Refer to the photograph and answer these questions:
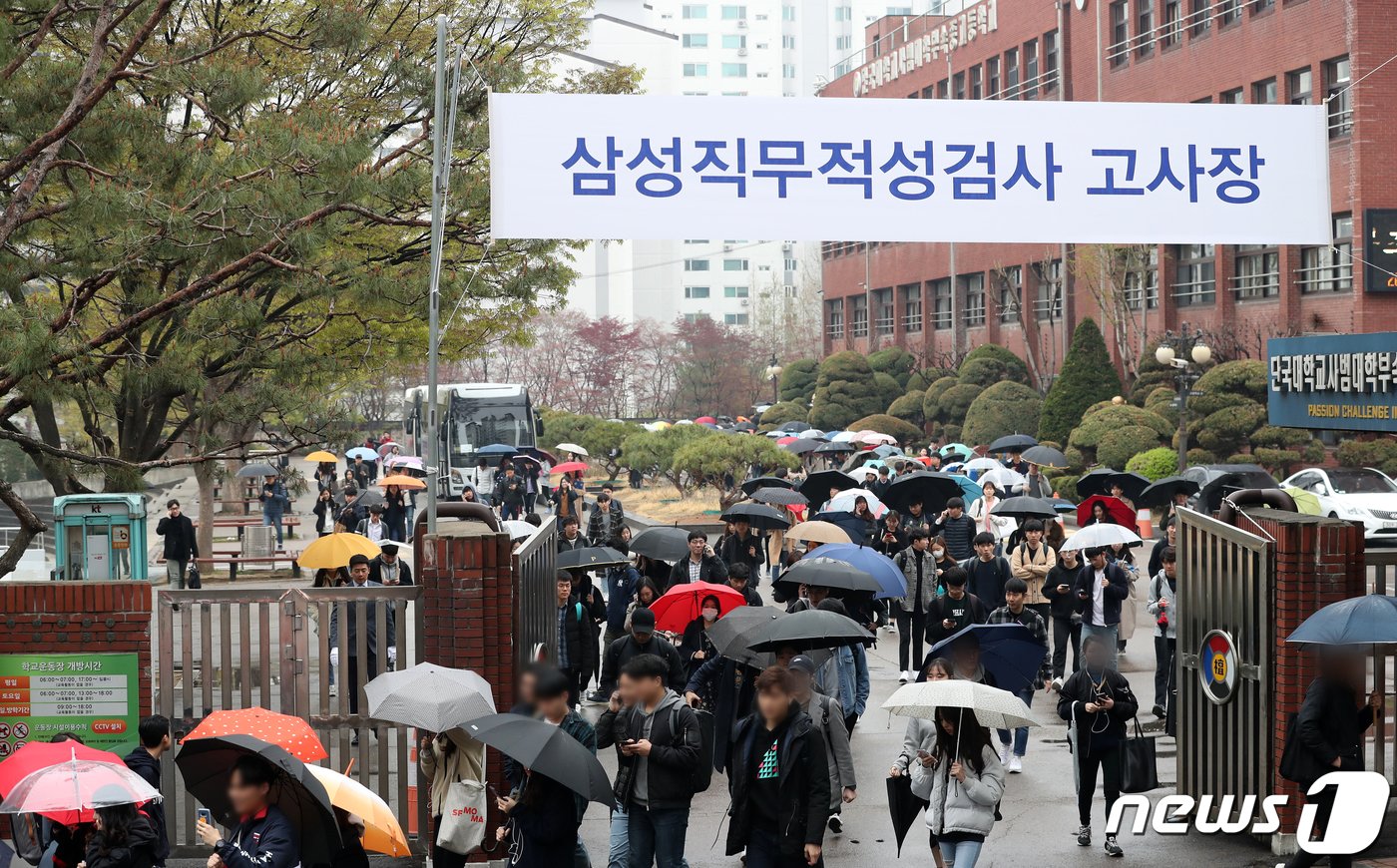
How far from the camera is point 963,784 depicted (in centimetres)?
752

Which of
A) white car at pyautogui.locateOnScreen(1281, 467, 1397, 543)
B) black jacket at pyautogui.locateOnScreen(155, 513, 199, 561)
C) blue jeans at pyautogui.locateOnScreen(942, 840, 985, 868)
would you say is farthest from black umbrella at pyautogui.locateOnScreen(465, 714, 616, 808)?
white car at pyautogui.locateOnScreen(1281, 467, 1397, 543)

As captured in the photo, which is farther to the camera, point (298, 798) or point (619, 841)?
point (619, 841)

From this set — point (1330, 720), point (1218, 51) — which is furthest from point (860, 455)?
point (1330, 720)

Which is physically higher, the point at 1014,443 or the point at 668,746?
the point at 1014,443

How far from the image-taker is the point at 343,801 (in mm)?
6199

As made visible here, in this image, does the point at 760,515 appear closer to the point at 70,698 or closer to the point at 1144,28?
the point at 70,698

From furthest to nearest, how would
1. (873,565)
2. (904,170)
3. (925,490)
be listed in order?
(925,490) < (873,565) < (904,170)

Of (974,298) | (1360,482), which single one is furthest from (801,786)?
(974,298)

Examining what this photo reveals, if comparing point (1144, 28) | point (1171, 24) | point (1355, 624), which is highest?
point (1144, 28)

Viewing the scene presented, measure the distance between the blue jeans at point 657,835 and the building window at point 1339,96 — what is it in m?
32.8

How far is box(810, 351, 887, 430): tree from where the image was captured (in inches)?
2233

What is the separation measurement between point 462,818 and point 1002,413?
41.0 meters

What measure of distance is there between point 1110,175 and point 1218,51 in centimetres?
3401

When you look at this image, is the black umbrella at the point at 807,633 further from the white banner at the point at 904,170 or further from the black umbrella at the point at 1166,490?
the black umbrella at the point at 1166,490
